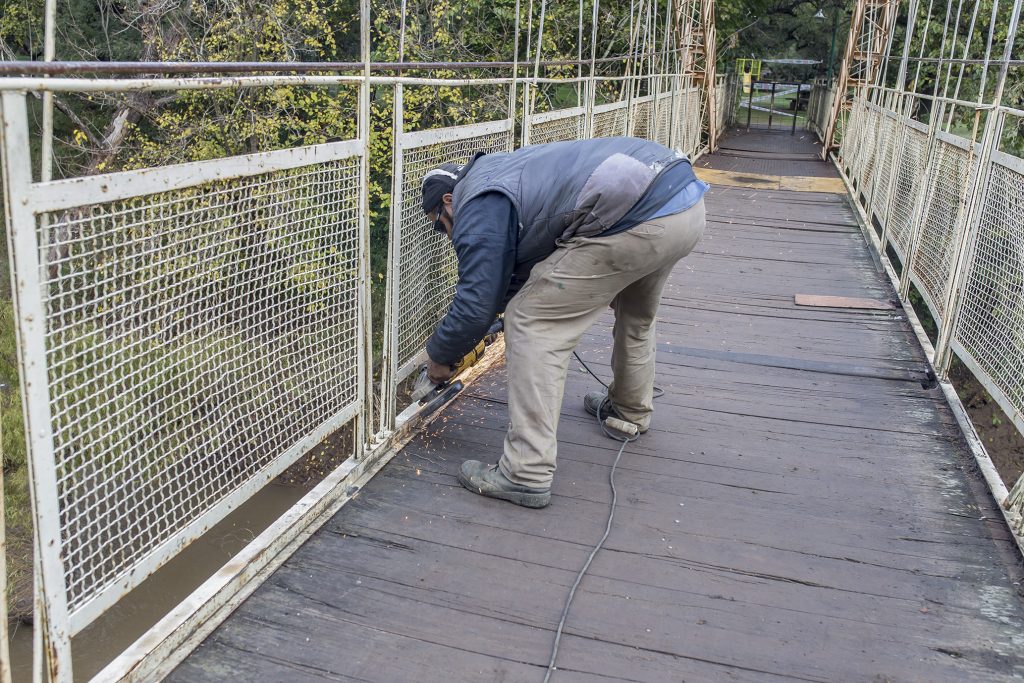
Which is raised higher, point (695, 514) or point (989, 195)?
point (989, 195)

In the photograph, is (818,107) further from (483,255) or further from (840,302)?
(483,255)

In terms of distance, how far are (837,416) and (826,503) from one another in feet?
3.11

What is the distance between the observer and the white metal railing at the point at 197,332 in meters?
1.83

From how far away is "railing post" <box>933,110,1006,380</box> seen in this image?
164 inches

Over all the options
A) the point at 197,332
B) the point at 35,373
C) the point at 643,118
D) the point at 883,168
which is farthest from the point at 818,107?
the point at 35,373

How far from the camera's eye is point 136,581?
86.6 inches

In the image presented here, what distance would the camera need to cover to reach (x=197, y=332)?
95.2 inches

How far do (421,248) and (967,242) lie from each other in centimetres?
271

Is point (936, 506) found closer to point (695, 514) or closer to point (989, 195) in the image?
point (695, 514)

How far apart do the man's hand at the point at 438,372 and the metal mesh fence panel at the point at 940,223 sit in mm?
2847

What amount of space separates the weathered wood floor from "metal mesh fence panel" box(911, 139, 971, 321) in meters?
0.85

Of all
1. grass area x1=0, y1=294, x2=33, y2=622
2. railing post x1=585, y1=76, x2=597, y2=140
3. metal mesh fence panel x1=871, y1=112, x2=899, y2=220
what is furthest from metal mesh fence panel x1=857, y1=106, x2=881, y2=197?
grass area x1=0, y1=294, x2=33, y2=622

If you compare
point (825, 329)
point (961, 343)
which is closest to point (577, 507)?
point (961, 343)

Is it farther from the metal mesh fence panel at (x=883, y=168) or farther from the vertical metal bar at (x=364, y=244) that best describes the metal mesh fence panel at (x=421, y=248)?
the metal mesh fence panel at (x=883, y=168)
